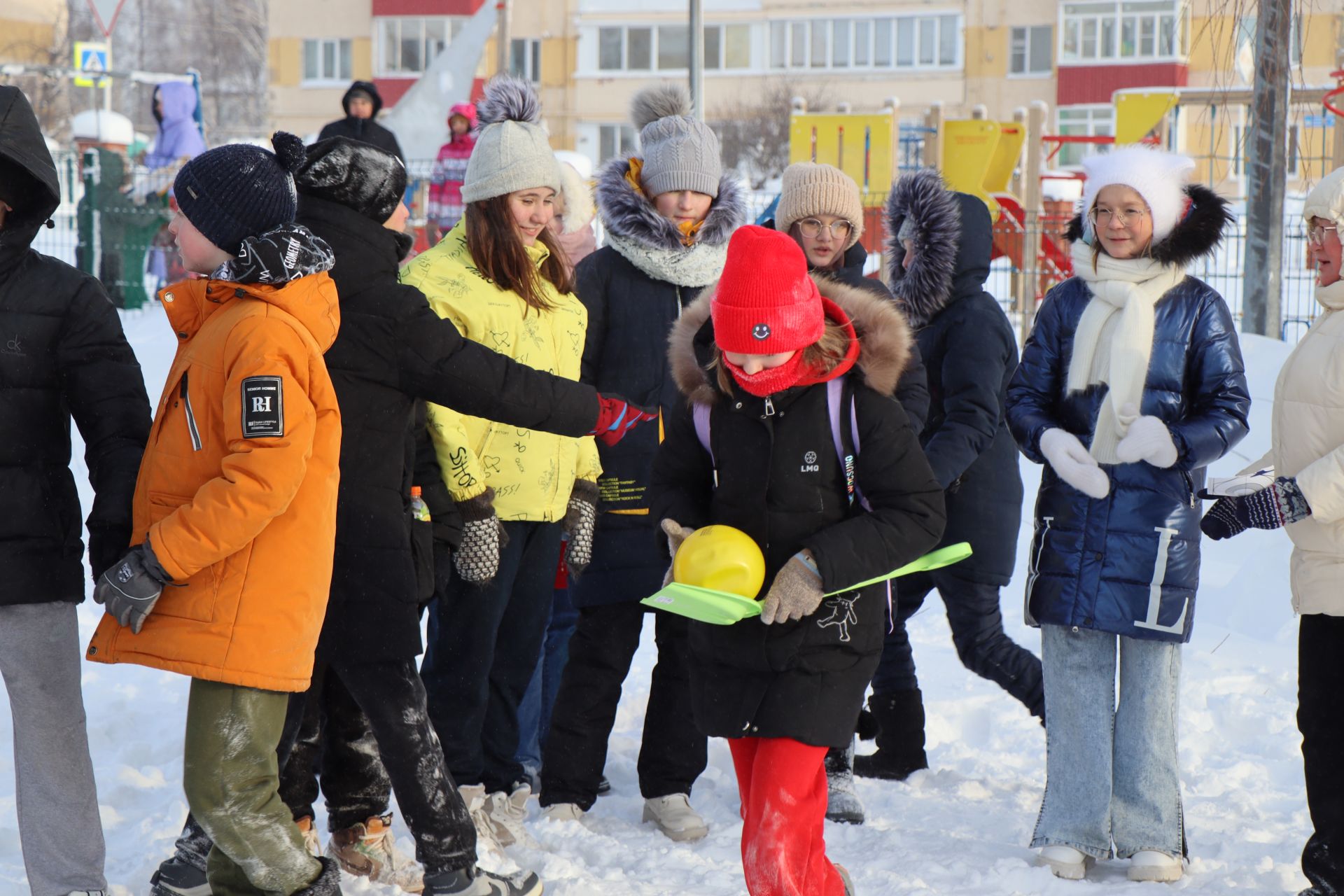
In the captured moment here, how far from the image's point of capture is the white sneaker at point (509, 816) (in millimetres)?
4156

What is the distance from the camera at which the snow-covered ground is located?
396 centimetres

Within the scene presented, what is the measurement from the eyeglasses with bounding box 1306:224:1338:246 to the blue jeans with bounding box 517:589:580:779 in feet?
8.06

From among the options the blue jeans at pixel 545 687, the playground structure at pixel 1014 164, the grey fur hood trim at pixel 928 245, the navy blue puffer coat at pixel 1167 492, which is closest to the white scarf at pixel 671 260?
the grey fur hood trim at pixel 928 245

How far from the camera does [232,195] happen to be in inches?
120

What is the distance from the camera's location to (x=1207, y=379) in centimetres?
393

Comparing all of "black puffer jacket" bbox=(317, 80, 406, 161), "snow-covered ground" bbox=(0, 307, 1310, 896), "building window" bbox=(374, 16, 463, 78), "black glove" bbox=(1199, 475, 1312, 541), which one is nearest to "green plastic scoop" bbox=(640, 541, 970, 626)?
"black glove" bbox=(1199, 475, 1312, 541)

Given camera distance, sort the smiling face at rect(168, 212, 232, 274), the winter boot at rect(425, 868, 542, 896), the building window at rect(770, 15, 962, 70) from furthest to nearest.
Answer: the building window at rect(770, 15, 962, 70)
the winter boot at rect(425, 868, 542, 896)
the smiling face at rect(168, 212, 232, 274)

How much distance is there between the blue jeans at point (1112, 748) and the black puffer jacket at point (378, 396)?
1.88 meters

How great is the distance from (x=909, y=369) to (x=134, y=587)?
7.44 ft

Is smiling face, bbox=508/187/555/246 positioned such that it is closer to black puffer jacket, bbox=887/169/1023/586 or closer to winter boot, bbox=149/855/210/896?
black puffer jacket, bbox=887/169/1023/586

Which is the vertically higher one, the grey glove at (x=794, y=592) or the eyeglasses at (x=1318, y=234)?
the eyeglasses at (x=1318, y=234)

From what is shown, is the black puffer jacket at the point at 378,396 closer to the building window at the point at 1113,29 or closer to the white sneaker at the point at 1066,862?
the white sneaker at the point at 1066,862

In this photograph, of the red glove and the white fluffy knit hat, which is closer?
the red glove

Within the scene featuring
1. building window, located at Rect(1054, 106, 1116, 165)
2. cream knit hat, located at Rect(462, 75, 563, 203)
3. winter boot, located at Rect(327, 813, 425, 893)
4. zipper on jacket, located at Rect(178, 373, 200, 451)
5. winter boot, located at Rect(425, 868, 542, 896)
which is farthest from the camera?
building window, located at Rect(1054, 106, 1116, 165)
